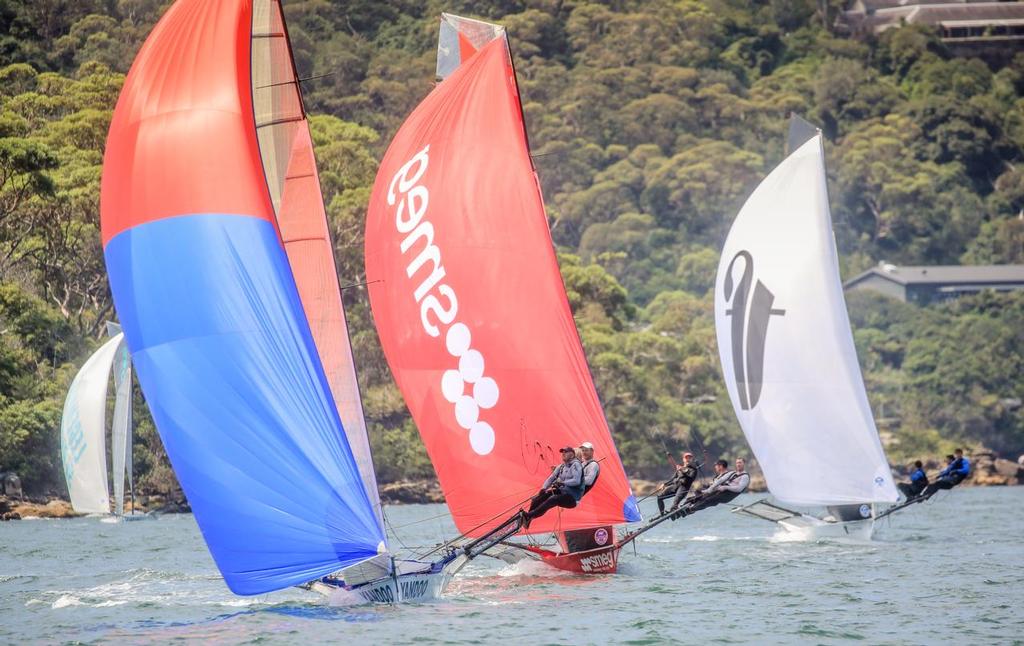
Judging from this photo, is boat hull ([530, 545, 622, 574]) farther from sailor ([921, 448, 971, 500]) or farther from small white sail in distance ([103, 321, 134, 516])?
small white sail in distance ([103, 321, 134, 516])

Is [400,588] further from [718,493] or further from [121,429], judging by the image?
[121,429]

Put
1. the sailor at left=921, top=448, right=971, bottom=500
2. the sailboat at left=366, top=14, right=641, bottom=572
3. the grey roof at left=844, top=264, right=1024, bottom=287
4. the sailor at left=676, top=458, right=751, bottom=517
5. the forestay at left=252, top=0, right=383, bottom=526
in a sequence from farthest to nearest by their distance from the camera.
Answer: the grey roof at left=844, top=264, right=1024, bottom=287
the sailor at left=921, top=448, right=971, bottom=500
the sailor at left=676, top=458, right=751, bottom=517
the sailboat at left=366, top=14, right=641, bottom=572
the forestay at left=252, top=0, right=383, bottom=526

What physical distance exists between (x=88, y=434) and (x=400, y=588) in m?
26.5

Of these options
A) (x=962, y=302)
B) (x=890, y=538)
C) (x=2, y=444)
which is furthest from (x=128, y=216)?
(x=962, y=302)

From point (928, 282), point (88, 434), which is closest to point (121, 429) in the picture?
point (88, 434)

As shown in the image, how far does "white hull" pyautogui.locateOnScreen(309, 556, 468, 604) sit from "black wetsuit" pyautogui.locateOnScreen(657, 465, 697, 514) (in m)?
5.26

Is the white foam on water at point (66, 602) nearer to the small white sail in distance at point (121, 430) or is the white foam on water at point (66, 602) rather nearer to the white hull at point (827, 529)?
the white hull at point (827, 529)

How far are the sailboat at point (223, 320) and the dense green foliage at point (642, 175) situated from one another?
1002 inches

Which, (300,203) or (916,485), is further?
(916,485)

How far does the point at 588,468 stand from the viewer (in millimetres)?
19766

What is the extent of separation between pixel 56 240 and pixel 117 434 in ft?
50.9

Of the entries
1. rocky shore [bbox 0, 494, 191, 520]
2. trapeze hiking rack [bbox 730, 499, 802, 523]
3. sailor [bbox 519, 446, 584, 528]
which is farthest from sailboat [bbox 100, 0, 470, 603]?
rocky shore [bbox 0, 494, 191, 520]

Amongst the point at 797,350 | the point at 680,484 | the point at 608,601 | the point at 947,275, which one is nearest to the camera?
the point at 608,601

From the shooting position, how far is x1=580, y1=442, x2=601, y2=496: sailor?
19.7 metres
